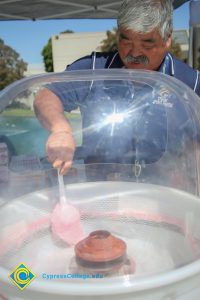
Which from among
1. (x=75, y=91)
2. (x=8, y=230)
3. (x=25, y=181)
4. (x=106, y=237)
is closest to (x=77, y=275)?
(x=106, y=237)

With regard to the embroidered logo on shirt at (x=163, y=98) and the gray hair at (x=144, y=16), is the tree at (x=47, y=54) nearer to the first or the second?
the gray hair at (x=144, y=16)

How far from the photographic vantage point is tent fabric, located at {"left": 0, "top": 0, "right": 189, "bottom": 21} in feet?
9.66

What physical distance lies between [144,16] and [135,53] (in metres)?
0.11

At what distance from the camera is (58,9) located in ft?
Answer: 10.4

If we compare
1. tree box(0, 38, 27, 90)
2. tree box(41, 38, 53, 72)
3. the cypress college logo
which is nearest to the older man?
the cypress college logo

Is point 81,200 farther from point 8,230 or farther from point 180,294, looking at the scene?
point 180,294

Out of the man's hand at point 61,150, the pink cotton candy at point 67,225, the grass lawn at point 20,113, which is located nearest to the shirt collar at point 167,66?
the grass lawn at point 20,113

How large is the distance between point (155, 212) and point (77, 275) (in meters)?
0.30

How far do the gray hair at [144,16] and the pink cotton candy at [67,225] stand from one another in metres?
0.57

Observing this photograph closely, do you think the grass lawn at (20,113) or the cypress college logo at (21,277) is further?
the grass lawn at (20,113)

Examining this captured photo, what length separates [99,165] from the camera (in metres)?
1.01

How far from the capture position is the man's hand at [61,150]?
2.70 feet

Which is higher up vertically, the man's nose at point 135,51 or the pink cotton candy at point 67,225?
the man's nose at point 135,51

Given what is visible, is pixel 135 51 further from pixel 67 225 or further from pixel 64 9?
pixel 64 9
